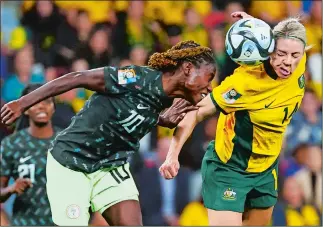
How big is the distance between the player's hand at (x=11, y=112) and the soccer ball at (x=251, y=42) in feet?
5.28

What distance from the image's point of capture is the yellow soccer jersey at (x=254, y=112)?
6754 millimetres

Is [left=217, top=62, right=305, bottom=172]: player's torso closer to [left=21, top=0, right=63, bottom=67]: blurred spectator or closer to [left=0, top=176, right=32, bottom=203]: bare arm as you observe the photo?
[left=0, top=176, right=32, bottom=203]: bare arm

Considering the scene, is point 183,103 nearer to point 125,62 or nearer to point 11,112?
point 11,112

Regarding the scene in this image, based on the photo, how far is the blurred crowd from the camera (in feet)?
35.8

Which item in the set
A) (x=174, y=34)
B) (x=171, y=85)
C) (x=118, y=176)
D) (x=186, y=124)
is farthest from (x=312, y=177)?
(x=171, y=85)

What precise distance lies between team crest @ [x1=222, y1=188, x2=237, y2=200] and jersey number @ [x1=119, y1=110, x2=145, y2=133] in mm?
924

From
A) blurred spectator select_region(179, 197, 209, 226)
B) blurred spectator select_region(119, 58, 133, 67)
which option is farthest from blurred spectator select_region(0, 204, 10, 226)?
blurred spectator select_region(119, 58, 133, 67)

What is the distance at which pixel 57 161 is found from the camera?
264 inches

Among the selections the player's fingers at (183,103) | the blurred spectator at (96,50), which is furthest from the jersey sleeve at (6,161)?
the blurred spectator at (96,50)

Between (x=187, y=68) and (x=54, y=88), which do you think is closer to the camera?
(x=54, y=88)

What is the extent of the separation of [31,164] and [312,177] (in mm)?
4602

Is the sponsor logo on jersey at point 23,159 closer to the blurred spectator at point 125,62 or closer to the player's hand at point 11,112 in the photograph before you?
the player's hand at point 11,112

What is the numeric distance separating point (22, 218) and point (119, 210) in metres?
2.20

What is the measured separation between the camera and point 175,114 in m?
7.05
